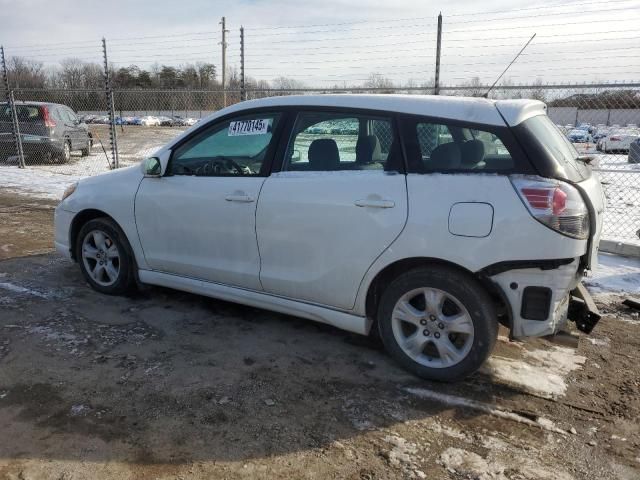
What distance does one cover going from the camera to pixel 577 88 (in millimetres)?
6887

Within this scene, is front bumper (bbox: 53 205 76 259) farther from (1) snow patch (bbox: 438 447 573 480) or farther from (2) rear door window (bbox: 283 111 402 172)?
(1) snow patch (bbox: 438 447 573 480)

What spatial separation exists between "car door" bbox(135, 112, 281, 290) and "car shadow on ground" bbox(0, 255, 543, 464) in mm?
492

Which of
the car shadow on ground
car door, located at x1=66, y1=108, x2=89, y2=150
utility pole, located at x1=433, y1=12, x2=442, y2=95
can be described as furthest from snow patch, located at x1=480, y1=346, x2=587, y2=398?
car door, located at x1=66, y1=108, x2=89, y2=150

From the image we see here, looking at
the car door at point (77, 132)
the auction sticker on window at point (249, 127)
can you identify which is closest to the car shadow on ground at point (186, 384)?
the auction sticker on window at point (249, 127)

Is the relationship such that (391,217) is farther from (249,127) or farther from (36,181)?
(36,181)

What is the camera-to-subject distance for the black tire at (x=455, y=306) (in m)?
3.16

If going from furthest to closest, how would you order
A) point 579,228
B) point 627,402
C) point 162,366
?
point 162,366 < point 627,402 < point 579,228

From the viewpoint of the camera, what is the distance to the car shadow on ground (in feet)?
9.06

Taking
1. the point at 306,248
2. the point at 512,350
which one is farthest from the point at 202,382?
the point at 512,350

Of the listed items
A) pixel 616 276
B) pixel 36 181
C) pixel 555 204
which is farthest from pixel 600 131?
pixel 555 204

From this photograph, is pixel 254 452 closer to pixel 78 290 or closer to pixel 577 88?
pixel 78 290

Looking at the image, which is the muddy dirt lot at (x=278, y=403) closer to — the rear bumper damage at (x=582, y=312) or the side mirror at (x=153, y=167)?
the rear bumper damage at (x=582, y=312)

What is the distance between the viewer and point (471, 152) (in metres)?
3.25

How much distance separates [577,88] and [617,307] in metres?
3.33
